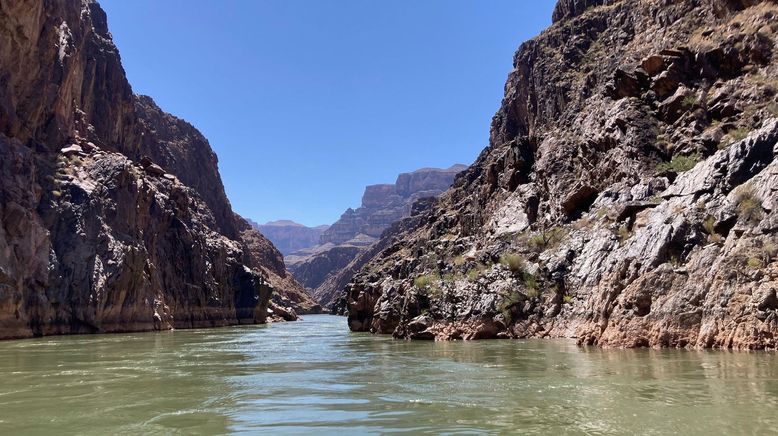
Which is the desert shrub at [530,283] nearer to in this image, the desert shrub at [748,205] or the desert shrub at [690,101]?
the desert shrub at [748,205]

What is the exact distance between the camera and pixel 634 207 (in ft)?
103

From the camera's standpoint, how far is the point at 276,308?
118 m

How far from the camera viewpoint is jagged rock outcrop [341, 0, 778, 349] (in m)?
21.3

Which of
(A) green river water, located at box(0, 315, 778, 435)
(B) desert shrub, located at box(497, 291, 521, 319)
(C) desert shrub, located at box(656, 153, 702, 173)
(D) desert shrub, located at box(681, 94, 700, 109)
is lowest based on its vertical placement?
(A) green river water, located at box(0, 315, 778, 435)

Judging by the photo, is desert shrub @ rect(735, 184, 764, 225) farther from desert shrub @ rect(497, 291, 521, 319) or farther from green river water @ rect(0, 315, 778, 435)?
desert shrub @ rect(497, 291, 521, 319)

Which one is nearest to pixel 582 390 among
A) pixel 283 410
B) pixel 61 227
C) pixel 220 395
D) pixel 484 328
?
pixel 283 410

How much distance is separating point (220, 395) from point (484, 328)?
833 inches

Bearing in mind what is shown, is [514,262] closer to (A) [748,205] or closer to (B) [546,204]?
(B) [546,204]

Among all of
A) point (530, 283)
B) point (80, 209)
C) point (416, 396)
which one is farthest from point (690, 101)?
point (80, 209)

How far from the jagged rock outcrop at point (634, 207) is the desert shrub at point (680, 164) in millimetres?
172

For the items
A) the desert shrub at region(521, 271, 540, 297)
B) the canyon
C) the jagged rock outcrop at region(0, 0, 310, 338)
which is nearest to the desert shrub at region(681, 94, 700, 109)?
the canyon

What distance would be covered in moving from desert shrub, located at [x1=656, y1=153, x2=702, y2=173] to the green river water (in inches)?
690

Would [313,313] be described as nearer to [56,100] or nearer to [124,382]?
[56,100]

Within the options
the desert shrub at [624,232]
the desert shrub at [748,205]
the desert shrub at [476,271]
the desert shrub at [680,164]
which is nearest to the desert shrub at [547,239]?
the desert shrub at [476,271]
